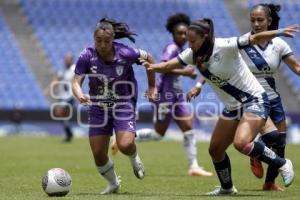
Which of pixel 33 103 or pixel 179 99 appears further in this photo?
pixel 33 103

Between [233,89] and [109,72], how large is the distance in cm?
167

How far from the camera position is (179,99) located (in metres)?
14.0

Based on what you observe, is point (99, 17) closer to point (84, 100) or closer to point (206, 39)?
point (84, 100)

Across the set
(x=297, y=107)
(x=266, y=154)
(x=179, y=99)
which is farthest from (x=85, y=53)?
(x=297, y=107)

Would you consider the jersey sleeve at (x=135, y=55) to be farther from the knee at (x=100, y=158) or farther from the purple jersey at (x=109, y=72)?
the knee at (x=100, y=158)

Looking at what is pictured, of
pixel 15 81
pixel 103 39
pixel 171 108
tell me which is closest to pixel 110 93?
pixel 103 39

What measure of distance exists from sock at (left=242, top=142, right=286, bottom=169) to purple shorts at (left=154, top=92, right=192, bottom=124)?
4.82 metres

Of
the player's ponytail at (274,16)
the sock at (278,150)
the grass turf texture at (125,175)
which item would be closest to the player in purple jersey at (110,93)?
the grass turf texture at (125,175)

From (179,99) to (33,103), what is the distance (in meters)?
15.6

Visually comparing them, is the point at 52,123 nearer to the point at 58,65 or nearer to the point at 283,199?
the point at 58,65

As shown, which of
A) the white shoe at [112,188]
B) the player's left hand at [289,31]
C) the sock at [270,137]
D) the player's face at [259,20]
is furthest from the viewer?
the sock at [270,137]

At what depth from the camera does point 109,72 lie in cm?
971

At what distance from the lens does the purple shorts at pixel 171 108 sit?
13.9 metres

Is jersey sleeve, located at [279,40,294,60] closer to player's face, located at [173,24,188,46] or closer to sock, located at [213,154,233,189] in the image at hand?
sock, located at [213,154,233,189]
